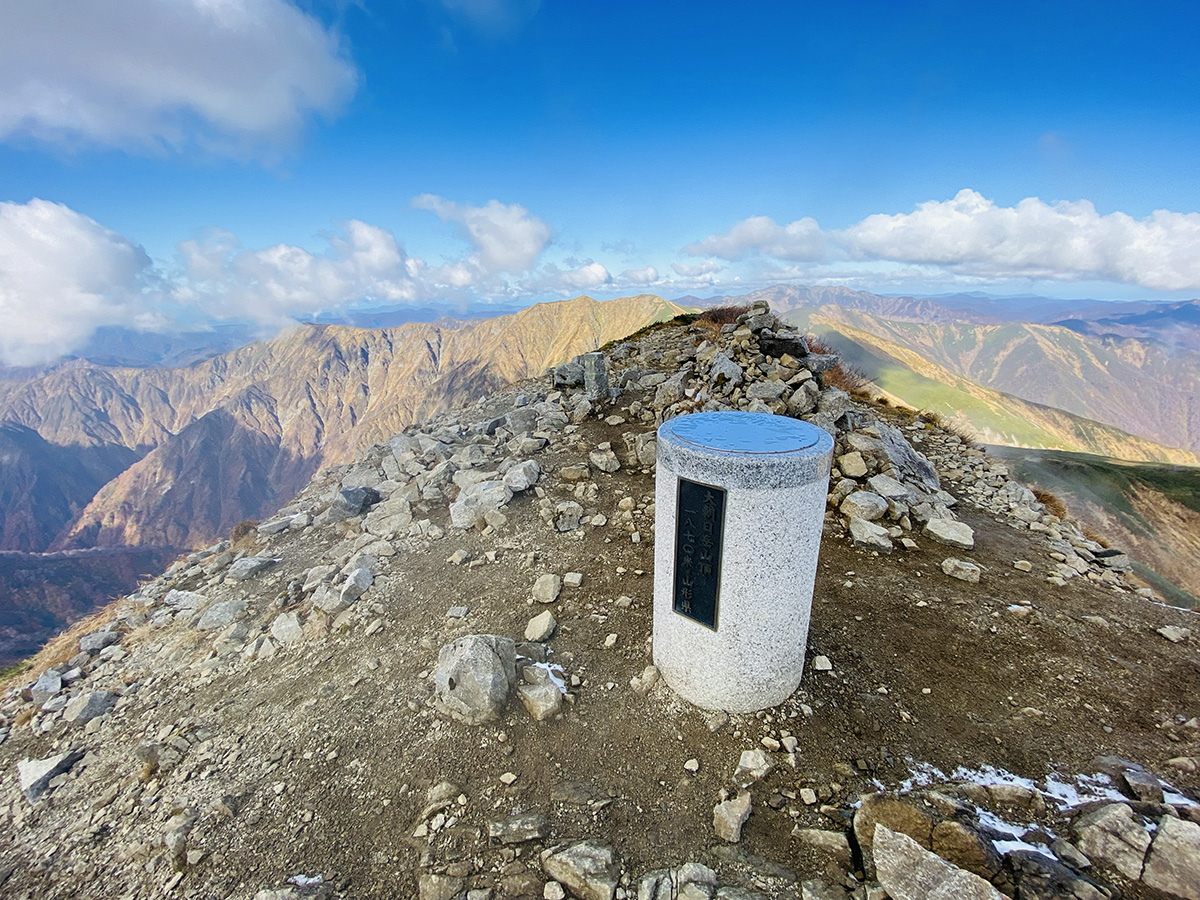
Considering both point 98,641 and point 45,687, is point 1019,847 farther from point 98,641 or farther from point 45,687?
point 98,641

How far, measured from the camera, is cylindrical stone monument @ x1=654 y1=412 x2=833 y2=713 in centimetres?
497

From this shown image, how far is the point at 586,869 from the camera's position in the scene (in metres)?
4.39

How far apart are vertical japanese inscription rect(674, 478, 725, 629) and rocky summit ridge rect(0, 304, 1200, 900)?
1.39m

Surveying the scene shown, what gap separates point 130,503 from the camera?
184 metres

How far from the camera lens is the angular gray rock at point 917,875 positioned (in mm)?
3777

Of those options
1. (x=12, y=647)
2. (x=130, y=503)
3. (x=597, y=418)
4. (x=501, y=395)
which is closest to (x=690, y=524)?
(x=597, y=418)

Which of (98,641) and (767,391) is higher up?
(767,391)

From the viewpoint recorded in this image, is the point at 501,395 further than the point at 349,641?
Yes

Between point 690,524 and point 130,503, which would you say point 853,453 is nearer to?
point 690,524

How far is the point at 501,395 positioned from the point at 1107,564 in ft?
58.2

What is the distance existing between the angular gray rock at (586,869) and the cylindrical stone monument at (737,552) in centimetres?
191

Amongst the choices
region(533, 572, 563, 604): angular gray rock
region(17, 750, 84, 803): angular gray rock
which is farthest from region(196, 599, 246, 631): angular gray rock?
region(533, 572, 563, 604): angular gray rock

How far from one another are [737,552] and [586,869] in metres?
3.17

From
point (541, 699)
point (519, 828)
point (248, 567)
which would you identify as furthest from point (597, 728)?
point (248, 567)
